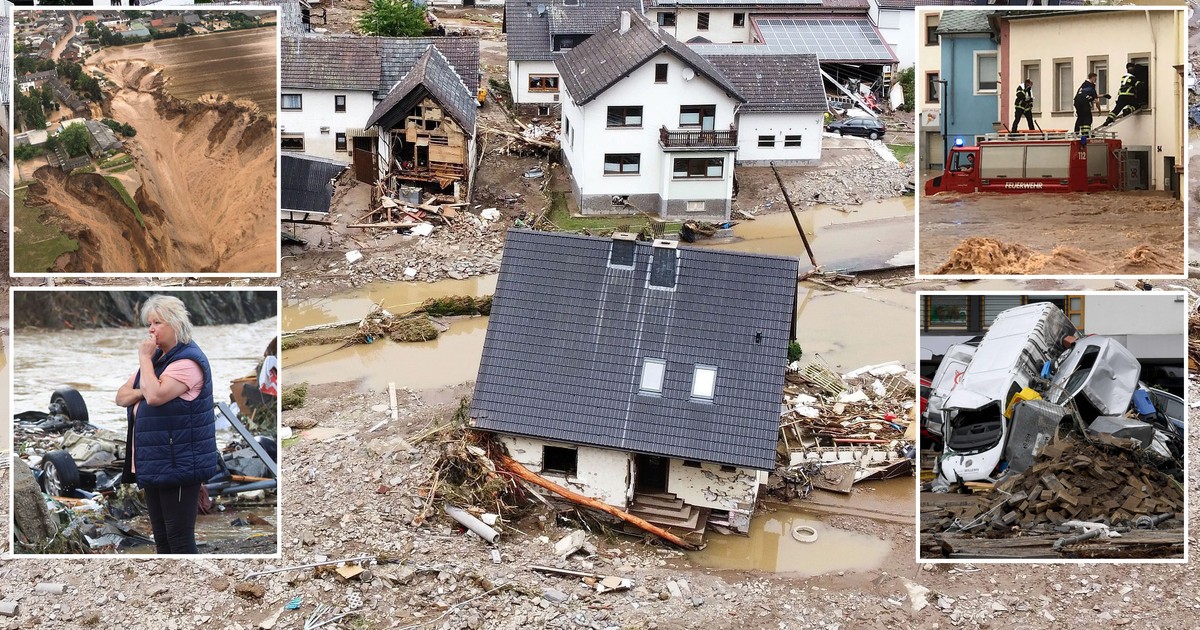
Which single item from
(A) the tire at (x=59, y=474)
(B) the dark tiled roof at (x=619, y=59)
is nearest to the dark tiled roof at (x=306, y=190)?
(B) the dark tiled roof at (x=619, y=59)

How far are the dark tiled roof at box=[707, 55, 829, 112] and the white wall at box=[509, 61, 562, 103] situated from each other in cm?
630

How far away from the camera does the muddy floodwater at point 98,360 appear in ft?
44.1

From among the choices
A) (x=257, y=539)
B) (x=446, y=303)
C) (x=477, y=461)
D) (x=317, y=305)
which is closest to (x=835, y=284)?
(x=446, y=303)

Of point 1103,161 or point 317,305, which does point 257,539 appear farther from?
point 317,305

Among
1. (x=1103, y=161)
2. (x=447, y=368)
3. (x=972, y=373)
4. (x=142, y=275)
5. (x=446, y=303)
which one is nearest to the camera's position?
(x=142, y=275)

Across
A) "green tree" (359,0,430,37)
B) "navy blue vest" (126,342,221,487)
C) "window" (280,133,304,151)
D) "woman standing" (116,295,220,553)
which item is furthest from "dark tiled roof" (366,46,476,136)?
"navy blue vest" (126,342,221,487)

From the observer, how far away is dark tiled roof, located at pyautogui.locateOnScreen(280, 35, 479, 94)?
38.0m

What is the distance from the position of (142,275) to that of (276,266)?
3.84ft

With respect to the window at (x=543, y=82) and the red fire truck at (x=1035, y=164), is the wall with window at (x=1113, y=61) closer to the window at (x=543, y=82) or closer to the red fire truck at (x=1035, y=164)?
the red fire truck at (x=1035, y=164)

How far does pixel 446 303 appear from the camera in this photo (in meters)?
30.1

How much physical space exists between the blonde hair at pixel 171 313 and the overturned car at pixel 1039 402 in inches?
389

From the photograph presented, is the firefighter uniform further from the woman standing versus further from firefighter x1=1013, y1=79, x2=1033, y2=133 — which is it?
the woman standing

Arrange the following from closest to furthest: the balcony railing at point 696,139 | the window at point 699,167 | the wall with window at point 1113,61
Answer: the wall with window at point 1113,61
the balcony railing at point 696,139
the window at point 699,167

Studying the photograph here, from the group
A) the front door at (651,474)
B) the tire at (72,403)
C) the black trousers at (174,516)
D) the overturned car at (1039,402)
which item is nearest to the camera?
the black trousers at (174,516)
